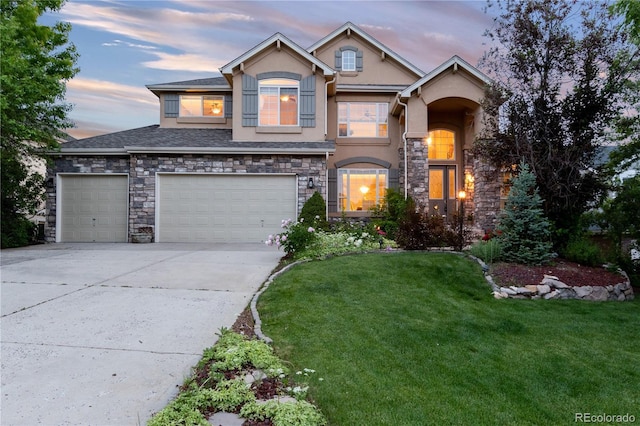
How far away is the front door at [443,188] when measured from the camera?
16.0 metres

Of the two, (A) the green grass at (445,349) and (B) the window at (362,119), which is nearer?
(A) the green grass at (445,349)

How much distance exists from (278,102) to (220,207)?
4396 millimetres

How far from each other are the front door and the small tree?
296 inches

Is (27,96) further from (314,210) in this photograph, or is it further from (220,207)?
(314,210)

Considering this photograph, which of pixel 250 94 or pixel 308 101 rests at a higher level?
pixel 250 94

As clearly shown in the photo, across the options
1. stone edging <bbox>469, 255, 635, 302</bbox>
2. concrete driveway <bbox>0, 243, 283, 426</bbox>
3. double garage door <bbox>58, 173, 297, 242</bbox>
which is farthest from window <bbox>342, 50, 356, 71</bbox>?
stone edging <bbox>469, 255, 635, 302</bbox>

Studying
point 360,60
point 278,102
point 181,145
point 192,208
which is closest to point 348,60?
point 360,60

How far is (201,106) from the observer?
15.6 metres

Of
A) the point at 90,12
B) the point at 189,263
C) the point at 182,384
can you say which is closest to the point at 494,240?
the point at 189,263

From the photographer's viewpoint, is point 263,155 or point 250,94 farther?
point 250,94

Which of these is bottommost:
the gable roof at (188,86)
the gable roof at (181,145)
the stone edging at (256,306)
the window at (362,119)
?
the stone edging at (256,306)

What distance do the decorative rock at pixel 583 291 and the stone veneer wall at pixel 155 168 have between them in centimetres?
775

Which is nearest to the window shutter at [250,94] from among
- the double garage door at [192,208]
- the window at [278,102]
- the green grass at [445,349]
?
the window at [278,102]

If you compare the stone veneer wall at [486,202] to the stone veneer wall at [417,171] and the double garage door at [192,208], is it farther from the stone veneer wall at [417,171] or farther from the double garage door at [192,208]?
the double garage door at [192,208]
